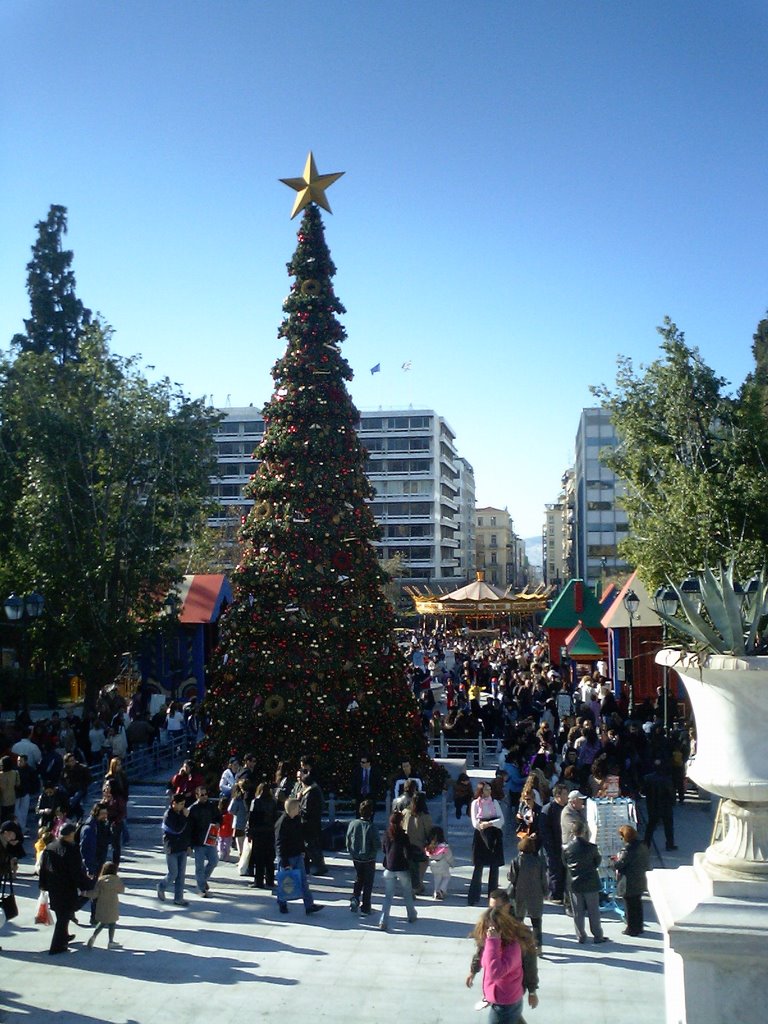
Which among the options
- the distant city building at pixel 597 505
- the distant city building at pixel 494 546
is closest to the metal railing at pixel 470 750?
the distant city building at pixel 597 505

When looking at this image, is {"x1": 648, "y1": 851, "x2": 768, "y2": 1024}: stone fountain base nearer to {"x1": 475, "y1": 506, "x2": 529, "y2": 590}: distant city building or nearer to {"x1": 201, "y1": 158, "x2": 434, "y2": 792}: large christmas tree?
{"x1": 201, "y1": 158, "x2": 434, "y2": 792}: large christmas tree

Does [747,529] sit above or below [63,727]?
above

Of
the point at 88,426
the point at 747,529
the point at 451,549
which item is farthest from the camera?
the point at 451,549

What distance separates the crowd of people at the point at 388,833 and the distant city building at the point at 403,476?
77.6 metres

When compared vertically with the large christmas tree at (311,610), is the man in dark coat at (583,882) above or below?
below

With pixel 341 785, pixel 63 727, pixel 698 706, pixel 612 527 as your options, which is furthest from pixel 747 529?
pixel 612 527

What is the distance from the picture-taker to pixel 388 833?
10.5 m

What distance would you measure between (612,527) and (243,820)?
8272cm

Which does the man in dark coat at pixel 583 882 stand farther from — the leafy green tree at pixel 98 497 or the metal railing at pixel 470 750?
the leafy green tree at pixel 98 497

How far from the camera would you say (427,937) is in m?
9.95

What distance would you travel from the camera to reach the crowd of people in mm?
9414

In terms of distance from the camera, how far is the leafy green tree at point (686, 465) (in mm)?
28359

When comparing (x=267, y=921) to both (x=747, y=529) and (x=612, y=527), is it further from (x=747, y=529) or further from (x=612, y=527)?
(x=612, y=527)

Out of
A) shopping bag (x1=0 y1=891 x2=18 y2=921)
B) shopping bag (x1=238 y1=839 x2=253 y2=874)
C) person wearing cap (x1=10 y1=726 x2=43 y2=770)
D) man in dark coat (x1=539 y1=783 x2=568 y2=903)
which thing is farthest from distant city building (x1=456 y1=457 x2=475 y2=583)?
shopping bag (x1=0 y1=891 x2=18 y2=921)
